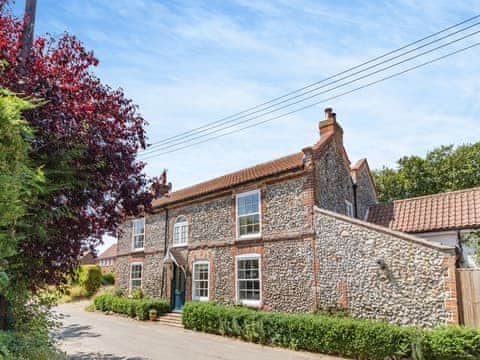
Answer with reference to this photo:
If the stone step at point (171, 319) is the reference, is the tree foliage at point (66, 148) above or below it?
above

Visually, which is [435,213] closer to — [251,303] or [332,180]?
[332,180]

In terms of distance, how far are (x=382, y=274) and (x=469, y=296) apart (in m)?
2.45

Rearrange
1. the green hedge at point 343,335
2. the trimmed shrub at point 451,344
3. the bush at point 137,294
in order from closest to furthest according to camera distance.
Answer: the trimmed shrub at point 451,344
the green hedge at point 343,335
the bush at point 137,294

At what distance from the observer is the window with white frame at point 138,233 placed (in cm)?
2336

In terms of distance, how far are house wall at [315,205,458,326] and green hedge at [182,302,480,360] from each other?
3.15 ft

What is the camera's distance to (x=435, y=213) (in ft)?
53.4

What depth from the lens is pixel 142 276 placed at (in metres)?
22.3

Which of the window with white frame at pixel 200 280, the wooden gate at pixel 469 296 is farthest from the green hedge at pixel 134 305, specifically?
the wooden gate at pixel 469 296

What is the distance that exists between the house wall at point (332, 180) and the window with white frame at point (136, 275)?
12904 millimetres

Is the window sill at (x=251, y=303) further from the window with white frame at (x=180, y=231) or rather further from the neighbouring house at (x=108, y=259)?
the neighbouring house at (x=108, y=259)

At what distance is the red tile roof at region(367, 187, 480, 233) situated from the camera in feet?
49.0

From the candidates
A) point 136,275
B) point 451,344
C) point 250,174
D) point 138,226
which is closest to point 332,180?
point 250,174

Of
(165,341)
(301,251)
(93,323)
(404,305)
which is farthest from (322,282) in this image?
(93,323)

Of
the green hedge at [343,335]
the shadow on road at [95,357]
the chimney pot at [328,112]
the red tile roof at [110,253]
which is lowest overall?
the shadow on road at [95,357]
